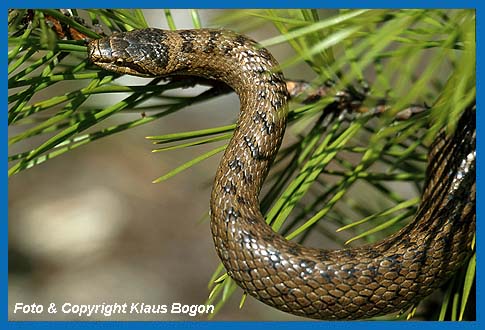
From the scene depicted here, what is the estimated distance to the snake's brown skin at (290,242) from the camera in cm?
96

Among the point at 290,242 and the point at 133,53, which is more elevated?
the point at 133,53

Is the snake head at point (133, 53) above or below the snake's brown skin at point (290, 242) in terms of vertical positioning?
above

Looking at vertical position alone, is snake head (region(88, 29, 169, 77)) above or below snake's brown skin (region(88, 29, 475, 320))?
above

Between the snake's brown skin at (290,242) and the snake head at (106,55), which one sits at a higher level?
the snake head at (106,55)

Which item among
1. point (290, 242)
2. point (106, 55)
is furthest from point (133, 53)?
point (290, 242)

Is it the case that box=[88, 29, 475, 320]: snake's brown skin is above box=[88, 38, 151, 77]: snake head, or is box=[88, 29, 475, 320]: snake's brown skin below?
below

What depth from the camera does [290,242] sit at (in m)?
0.99

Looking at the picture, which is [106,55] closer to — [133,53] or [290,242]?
[133,53]

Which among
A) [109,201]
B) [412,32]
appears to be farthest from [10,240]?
[412,32]

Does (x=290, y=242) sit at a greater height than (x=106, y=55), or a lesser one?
lesser

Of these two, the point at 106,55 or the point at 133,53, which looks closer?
the point at 106,55

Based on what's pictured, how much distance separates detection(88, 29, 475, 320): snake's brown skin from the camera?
3.14 feet

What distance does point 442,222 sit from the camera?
98 centimetres

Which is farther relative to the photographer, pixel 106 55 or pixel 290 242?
pixel 290 242
